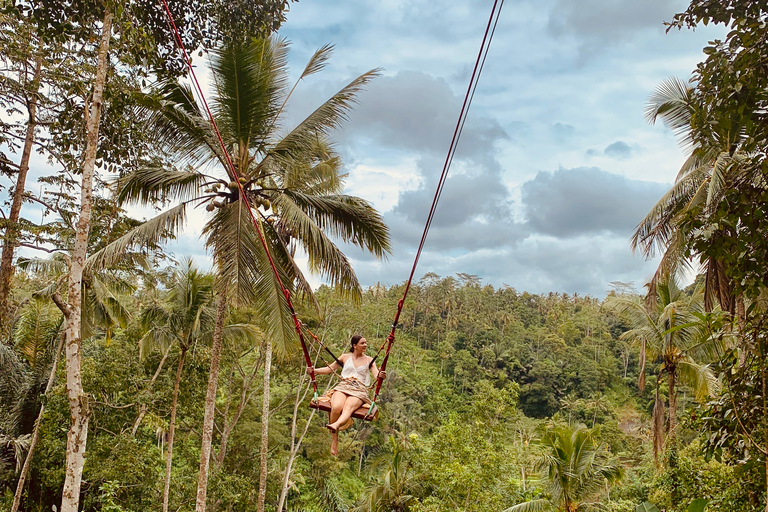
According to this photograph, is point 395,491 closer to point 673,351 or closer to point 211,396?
point 673,351

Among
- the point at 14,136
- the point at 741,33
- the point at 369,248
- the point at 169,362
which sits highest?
the point at 14,136

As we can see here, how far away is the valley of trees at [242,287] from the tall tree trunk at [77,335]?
23 millimetres

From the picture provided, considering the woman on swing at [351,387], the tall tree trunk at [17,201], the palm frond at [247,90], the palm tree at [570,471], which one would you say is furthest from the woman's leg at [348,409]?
the palm tree at [570,471]

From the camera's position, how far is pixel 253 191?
7891mm

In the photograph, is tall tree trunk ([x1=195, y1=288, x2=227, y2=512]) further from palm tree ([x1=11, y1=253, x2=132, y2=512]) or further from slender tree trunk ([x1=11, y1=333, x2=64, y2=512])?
slender tree trunk ([x1=11, y1=333, x2=64, y2=512])

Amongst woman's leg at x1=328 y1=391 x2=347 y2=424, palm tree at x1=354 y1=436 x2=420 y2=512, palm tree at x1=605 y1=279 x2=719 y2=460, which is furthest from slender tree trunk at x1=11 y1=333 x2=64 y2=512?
palm tree at x1=605 y1=279 x2=719 y2=460

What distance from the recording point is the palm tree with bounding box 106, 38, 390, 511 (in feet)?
24.0

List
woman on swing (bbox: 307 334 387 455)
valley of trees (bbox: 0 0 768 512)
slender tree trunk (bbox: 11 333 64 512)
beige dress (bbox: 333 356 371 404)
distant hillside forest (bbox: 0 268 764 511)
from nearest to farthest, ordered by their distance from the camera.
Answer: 1. valley of trees (bbox: 0 0 768 512)
2. woman on swing (bbox: 307 334 387 455)
3. beige dress (bbox: 333 356 371 404)
4. slender tree trunk (bbox: 11 333 64 512)
5. distant hillside forest (bbox: 0 268 764 511)

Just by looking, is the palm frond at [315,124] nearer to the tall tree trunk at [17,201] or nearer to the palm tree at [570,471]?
the tall tree trunk at [17,201]

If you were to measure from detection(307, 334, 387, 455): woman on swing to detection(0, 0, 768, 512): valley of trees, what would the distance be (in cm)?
197

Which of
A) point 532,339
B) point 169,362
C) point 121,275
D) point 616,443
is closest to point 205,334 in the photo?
point 169,362

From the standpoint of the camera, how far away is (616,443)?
96.6 ft

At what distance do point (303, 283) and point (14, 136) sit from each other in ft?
14.5

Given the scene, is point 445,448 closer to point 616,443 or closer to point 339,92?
point 339,92
